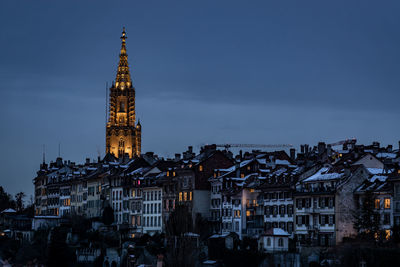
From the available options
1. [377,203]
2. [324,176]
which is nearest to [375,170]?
[324,176]

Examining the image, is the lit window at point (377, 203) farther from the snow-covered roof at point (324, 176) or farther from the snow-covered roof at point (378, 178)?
the snow-covered roof at point (324, 176)

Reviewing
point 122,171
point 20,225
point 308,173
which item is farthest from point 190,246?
point 20,225

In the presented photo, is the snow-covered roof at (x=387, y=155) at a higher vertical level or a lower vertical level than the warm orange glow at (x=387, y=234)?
higher

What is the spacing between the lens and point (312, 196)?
312 feet

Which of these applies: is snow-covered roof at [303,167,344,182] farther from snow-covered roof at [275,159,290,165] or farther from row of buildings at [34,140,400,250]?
snow-covered roof at [275,159,290,165]

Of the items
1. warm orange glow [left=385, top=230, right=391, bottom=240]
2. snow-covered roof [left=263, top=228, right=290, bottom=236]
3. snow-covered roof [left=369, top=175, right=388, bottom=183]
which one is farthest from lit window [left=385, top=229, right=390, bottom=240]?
snow-covered roof [left=263, top=228, right=290, bottom=236]

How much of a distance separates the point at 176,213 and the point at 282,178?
46.6 feet

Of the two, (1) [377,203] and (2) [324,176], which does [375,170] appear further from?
(1) [377,203]

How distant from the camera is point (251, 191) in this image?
106 metres

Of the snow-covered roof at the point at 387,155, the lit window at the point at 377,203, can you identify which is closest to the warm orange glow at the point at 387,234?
the lit window at the point at 377,203

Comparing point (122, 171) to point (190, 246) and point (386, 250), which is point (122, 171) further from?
point (386, 250)

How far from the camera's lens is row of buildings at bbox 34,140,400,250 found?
91375 mm

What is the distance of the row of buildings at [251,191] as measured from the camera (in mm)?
91375

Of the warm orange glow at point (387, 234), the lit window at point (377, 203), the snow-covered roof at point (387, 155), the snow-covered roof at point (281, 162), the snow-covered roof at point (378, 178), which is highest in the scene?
the snow-covered roof at point (387, 155)
